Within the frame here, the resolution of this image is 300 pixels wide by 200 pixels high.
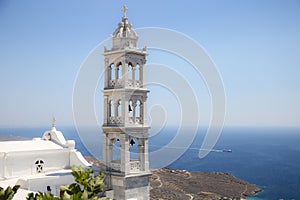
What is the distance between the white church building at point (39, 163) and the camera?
44.6ft

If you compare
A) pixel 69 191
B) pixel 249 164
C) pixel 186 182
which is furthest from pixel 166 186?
pixel 249 164

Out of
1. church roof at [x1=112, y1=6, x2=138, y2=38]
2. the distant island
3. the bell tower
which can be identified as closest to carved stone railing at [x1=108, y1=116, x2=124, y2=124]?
the bell tower

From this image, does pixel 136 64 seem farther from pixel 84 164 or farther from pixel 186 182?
pixel 186 182

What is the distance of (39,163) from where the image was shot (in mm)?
15422

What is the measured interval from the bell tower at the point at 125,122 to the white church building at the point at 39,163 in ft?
5.33

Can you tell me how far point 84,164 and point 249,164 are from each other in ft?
Answer: 278

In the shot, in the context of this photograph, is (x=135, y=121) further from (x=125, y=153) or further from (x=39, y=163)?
(x=39, y=163)

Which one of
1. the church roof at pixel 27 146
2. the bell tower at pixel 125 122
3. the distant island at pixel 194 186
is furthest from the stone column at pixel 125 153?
the distant island at pixel 194 186

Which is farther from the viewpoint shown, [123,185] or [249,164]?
[249,164]

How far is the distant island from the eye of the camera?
4222 centimetres

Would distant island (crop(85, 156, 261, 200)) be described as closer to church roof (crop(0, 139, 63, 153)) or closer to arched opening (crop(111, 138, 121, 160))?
church roof (crop(0, 139, 63, 153))

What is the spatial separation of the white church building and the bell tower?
1.63 m

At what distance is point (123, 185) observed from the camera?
13789mm

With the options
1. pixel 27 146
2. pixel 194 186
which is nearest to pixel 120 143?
pixel 27 146
